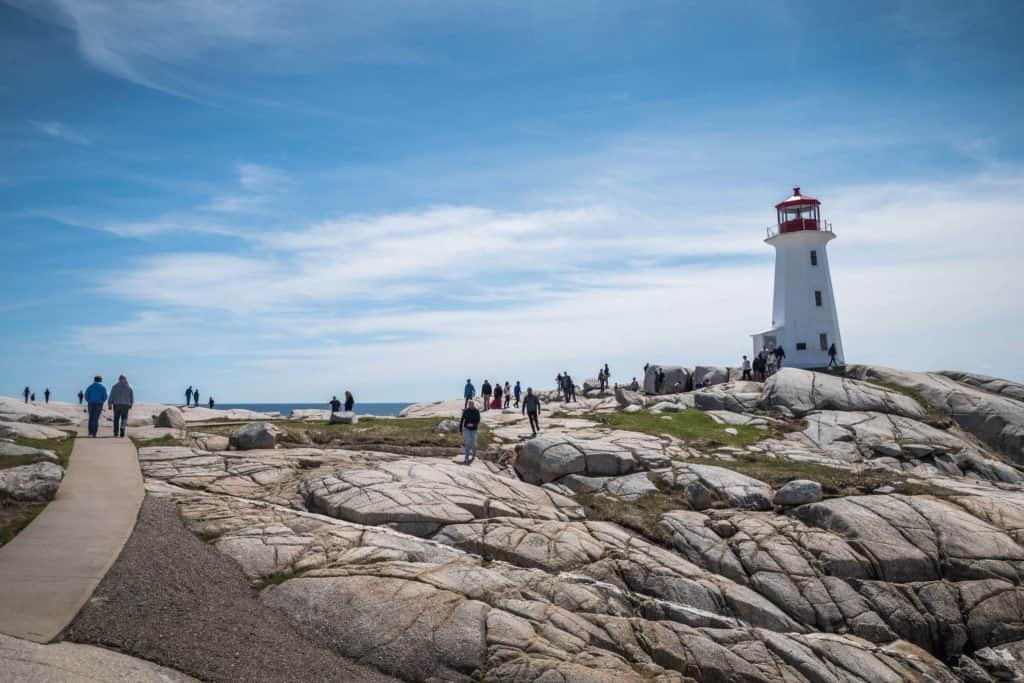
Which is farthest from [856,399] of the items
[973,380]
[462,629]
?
A: [462,629]

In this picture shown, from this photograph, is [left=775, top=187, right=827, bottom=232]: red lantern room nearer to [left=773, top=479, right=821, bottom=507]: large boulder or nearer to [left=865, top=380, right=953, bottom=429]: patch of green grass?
[left=865, top=380, right=953, bottom=429]: patch of green grass

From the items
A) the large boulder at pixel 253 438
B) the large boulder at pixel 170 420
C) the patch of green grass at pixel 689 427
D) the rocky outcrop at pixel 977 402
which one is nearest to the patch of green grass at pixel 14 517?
the large boulder at pixel 253 438

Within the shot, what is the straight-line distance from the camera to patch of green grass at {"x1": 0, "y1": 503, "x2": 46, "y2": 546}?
17.0 metres

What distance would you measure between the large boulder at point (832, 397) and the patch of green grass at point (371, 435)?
868 inches

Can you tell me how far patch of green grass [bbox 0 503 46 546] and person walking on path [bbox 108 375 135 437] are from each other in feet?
39.8

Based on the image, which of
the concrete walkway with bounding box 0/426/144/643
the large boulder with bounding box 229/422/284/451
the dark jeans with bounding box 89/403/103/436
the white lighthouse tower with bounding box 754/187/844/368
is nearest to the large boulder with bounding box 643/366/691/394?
the white lighthouse tower with bounding box 754/187/844/368

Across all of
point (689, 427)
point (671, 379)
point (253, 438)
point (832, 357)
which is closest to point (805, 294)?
point (832, 357)

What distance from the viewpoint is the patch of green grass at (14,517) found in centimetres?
1703

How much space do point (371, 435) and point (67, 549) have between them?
64.9 feet

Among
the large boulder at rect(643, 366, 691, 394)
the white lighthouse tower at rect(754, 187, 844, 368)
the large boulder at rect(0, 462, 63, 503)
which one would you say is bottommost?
the large boulder at rect(0, 462, 63, 503)

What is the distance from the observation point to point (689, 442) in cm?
3703

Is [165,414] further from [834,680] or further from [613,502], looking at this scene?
[834,680]

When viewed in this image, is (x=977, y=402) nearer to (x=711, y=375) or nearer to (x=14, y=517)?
(x=711, y=375)

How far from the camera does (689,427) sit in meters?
41.0
